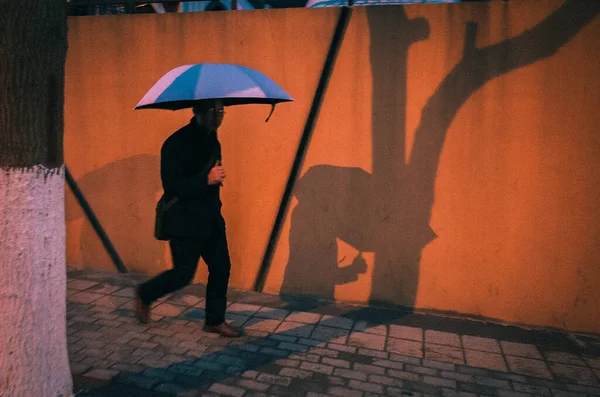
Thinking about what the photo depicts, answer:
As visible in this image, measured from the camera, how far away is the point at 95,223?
17.4 ft

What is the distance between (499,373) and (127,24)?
4732 mm

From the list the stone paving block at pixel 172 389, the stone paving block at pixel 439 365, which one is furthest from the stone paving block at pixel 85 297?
the stone paving block at pixel 439 365

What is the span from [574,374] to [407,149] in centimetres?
218

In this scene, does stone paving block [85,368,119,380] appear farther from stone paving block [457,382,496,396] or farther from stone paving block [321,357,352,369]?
stone paving block [457,382,496,396]

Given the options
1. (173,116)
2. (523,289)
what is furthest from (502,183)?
(173,116)

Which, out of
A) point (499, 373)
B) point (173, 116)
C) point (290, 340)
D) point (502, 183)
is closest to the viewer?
point (499, 373)

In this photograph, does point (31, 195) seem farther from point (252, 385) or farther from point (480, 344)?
point (480, 344)

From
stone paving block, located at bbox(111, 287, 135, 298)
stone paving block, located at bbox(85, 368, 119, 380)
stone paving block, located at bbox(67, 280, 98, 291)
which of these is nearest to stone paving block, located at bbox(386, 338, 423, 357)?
stone paving block, located at bbox(85, 368, 119, 380)

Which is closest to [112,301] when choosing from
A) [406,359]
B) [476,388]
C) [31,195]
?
[31,195]

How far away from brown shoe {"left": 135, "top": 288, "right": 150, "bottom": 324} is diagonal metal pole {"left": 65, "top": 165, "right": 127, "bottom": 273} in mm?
1563

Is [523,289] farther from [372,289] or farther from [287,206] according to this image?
[287,206]

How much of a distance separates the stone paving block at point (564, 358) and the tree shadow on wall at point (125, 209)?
3.71 m

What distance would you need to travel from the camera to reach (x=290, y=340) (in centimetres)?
380

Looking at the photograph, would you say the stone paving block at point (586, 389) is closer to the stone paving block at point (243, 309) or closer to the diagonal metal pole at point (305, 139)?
the stone paving block at point (243, 309)
